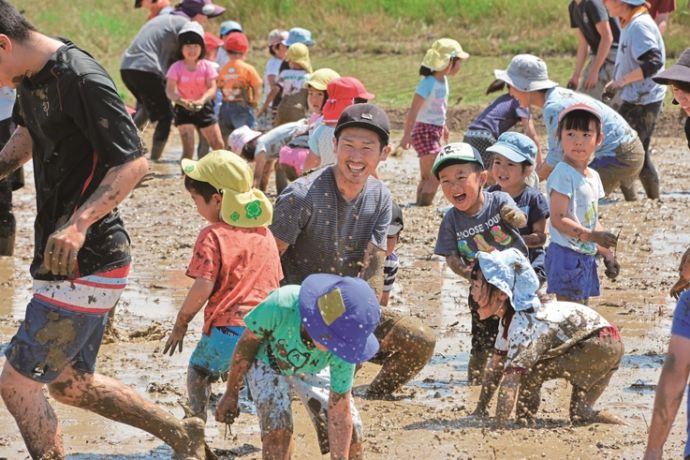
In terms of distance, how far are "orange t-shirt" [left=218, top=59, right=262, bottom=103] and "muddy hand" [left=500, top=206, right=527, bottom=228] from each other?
7803 millimetres

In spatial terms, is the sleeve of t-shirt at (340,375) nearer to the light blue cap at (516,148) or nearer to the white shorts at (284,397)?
the white shorts at (284,397)

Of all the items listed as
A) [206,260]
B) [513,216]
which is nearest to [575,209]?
[513,216]

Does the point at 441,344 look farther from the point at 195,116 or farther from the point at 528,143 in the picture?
the point at 195,116

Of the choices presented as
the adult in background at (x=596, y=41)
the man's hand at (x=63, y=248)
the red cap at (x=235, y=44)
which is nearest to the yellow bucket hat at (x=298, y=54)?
the red cap at (x=235, y=44)

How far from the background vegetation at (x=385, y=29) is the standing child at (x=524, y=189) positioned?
12.2 metres

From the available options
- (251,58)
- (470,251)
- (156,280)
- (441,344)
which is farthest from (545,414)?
(251,58)

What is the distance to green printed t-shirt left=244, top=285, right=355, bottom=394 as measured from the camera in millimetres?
4805

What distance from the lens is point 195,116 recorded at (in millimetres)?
13922

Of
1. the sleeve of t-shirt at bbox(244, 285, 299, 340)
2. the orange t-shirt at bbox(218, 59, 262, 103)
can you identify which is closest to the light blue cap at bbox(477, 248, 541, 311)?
the sleeve of t-shirt at bbox(244, 285, 299, 340)

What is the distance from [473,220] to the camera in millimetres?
6582

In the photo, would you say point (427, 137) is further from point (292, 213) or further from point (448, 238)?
point (292, 213)

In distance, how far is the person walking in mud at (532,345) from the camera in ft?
19.1

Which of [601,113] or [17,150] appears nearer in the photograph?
[17,150]

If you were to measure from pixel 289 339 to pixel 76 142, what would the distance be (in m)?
1.07
